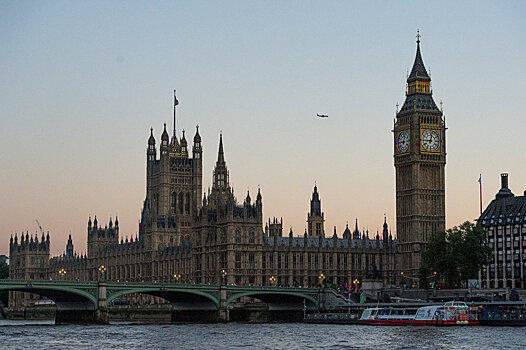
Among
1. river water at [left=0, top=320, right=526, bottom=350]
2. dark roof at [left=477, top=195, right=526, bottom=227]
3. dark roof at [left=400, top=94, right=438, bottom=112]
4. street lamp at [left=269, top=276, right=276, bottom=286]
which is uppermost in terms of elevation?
dark roof at [left=400, top=94, right=438, bottom=112]

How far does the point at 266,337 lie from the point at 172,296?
3744cm

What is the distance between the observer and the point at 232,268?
17825 centimetres

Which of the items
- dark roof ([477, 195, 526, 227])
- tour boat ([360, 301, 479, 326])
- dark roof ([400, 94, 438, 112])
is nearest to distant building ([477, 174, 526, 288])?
dark roof ([477, 195, 526, 227])

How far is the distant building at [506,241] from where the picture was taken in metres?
167

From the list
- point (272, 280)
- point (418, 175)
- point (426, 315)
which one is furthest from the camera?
point (272, 280)

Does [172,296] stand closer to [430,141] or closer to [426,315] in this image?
[426,315]

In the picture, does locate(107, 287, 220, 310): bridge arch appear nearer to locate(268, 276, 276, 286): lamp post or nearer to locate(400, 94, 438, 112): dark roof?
locate(268, 276, 276, 286): lamp post

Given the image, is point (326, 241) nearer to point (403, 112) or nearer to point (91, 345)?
point (403, 112)

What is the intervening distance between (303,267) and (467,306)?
2317 inches

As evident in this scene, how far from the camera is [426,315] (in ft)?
415

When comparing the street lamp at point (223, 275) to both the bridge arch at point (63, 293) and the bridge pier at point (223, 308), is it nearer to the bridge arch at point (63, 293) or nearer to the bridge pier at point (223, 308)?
the bridge pier at point (223, 308)

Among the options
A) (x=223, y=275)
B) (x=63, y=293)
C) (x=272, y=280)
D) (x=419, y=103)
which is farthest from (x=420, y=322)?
(x=419, y=103)

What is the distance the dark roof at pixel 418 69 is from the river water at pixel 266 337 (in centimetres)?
6338

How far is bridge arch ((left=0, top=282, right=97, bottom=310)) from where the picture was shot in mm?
126375
